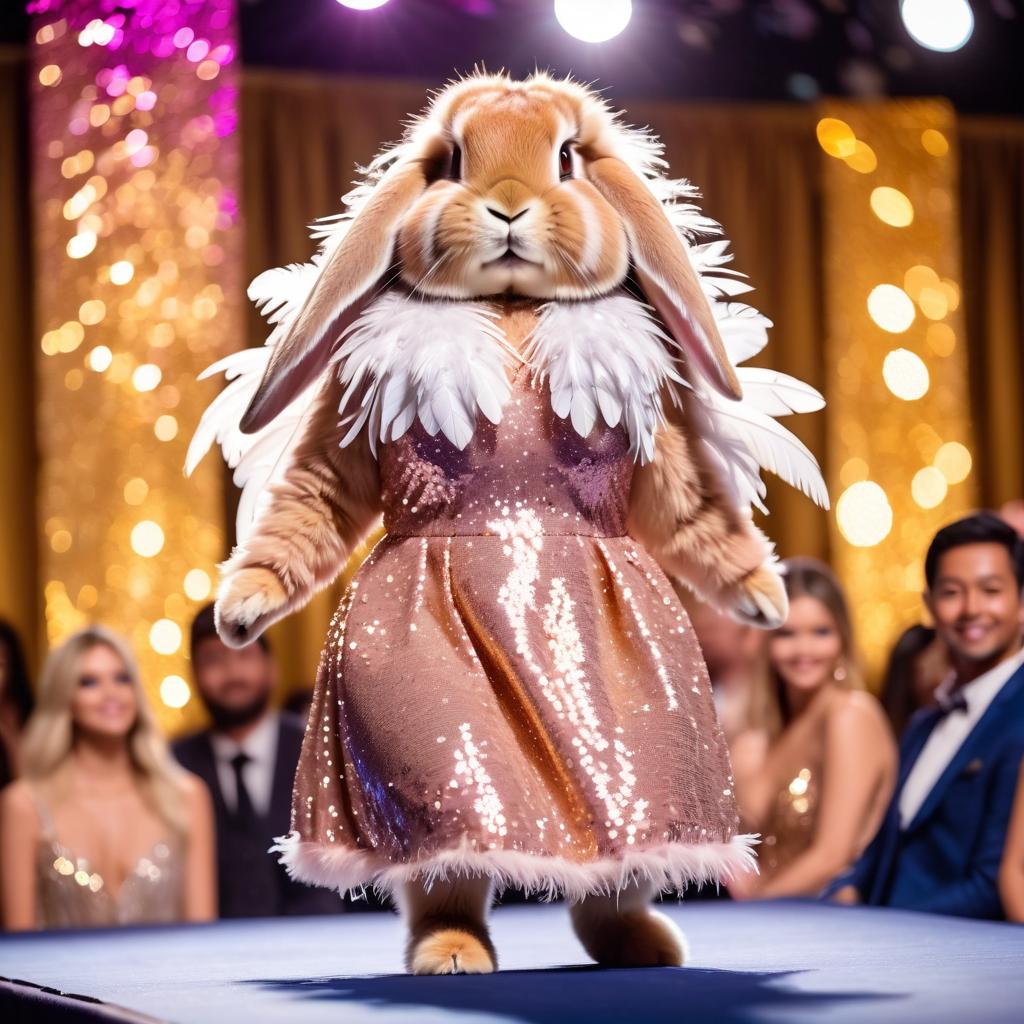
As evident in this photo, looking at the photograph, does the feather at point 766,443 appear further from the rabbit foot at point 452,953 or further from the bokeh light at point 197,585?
the bokeh light at point 197,585

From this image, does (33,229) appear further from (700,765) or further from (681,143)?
(700,765)

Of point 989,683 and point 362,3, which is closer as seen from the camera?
point 989,683

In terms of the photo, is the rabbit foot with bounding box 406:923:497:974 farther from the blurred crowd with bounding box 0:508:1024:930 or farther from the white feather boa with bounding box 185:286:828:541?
the blurred crowd with bounding box 0:508:1024:930

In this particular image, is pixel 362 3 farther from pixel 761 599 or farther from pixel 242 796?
pixel 761 599

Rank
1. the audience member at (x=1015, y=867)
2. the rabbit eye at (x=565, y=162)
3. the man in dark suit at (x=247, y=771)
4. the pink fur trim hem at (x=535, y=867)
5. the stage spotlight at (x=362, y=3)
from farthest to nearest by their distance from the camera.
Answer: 1. the stage spotlight at (x=362, y=3)
2. the man in dark suit at (x=247, y=771)
3. the audience member at (x=1015, y=867)
4. the rabbit eye at (x=565, y=162)
5. the pink fur trim hem at (x=535, y=867)

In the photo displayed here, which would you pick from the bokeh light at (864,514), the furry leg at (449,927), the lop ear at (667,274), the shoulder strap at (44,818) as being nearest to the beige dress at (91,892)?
the shoulder strap at (44,818)

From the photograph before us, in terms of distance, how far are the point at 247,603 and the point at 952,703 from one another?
143 cm

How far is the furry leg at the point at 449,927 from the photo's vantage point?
1.96 meters

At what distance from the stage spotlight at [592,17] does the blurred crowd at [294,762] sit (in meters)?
1.66

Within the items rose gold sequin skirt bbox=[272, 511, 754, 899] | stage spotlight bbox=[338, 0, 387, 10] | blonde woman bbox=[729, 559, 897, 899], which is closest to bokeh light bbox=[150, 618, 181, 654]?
stage spotlight bbox=[338, 0, 387, 10]

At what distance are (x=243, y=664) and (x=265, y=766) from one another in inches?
9.3

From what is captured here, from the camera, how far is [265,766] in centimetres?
387

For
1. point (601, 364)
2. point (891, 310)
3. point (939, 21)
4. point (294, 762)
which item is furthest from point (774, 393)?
point (891, 310)

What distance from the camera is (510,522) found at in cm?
213
